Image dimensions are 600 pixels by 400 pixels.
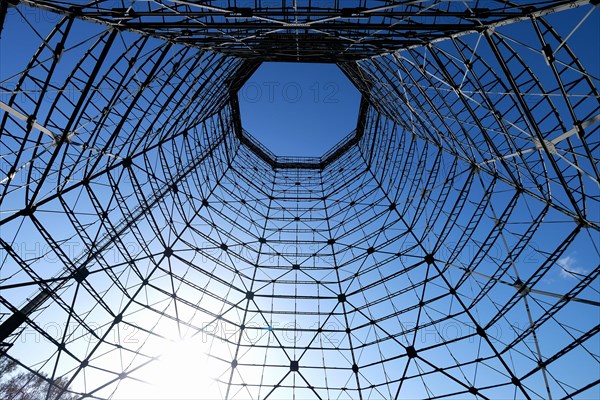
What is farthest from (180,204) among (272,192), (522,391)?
(522,391)

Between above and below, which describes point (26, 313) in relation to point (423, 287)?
below

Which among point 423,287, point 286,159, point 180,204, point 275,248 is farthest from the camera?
point 286,159

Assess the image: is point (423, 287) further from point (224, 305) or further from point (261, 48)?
point (261, 48)

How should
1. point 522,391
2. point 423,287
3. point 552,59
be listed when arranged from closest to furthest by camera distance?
1. point 552,59
2. point 522,391
3. point 423,287

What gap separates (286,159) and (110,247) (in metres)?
20.7

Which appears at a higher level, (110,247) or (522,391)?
(110,247)

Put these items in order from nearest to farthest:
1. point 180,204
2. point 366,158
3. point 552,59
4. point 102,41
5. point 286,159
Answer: point 552,59 → point 102,41 → point 180,204 → point 366,158 → point 286,159

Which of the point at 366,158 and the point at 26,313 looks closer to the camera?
the point at 26,313

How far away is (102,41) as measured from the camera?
38.5 ft

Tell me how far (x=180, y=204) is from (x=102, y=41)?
40.8 ft

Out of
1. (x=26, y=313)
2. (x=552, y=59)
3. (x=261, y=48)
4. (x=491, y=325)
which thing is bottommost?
(x=26, y=313)

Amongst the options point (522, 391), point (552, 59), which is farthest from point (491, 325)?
point (552, 59)

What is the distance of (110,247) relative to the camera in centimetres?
1769

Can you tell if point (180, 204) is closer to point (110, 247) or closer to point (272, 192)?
point (110, 247)
